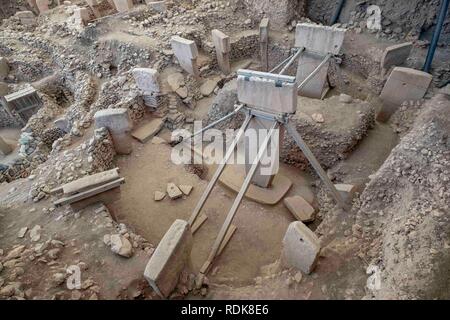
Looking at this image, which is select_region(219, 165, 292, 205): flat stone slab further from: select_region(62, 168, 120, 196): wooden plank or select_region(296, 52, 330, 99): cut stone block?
select_region(296, 52, 330, 99): cut stone block

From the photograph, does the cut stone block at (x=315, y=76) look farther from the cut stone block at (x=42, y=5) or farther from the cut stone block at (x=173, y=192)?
the cut stone block at (x=42, y=5)

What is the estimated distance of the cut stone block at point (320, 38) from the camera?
564cm

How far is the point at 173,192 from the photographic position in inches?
207

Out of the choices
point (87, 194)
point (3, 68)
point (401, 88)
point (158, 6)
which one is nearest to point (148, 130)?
point (87, 194)

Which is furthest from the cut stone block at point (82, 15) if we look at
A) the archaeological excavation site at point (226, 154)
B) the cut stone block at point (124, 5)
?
the cut stone block at point (124, 5)

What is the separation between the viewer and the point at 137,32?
7977mm

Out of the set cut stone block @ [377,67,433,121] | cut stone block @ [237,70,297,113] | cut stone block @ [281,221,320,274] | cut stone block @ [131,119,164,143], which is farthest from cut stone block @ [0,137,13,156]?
cut stone block @ [377,67,433,121]

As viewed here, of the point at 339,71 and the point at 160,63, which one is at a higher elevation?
the point at 160,63

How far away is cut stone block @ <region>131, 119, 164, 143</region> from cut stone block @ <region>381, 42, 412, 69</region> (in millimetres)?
4947

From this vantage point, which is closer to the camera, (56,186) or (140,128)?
(56,186)
